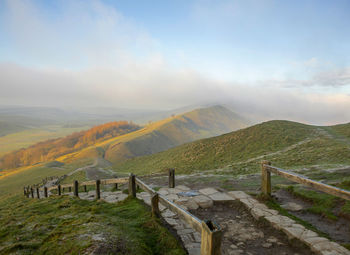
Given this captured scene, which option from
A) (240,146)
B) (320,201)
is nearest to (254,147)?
(240,146)

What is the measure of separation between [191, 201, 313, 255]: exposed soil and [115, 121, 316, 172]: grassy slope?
17.9m

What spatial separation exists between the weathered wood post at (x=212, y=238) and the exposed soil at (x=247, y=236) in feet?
5.61

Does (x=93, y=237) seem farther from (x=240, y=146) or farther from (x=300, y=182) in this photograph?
(x=240, y=146)

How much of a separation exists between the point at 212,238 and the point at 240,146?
2866cm

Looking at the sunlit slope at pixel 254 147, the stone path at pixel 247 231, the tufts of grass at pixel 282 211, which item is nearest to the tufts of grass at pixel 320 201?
the tufts of grass at pixel 282 211

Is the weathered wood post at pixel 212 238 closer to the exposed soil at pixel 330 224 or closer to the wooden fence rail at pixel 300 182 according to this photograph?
the wooden fence rail at pixel 300 182

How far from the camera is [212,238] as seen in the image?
8.19 feet

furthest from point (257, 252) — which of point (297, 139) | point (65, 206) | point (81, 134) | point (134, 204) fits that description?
point (81, 134)

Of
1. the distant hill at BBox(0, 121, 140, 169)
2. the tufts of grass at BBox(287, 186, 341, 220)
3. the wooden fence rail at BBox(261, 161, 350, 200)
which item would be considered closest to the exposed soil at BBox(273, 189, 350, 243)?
the tufts of grass at BBox(287, 186, 341, 220)

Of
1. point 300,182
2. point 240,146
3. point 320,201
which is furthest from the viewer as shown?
point 240,146

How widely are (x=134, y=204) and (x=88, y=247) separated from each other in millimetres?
2955

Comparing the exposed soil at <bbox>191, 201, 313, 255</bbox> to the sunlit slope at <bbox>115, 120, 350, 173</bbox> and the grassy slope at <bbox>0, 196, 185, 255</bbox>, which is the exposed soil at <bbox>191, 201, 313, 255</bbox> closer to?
the grassy slope at <bbox>0, 196, 185, 255</bbox>

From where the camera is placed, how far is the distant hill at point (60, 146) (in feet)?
354

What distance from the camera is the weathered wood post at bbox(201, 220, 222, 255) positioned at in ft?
8.21
